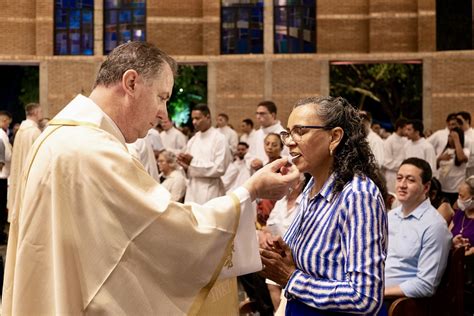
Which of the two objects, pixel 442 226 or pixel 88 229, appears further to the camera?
pixel 442 226

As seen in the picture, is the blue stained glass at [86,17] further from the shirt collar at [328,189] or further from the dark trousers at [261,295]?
the shirt collar at [328,189]

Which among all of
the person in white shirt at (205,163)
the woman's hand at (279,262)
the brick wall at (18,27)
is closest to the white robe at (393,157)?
the person in white shirt at (205,163)

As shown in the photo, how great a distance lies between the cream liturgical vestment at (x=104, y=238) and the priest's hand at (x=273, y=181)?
0.55 feet

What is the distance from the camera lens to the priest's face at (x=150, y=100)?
9.86ft

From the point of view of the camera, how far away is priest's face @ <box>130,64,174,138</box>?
9.86 feet

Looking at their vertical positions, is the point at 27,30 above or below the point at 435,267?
above

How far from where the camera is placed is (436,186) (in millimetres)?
7117

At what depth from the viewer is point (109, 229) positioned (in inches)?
109

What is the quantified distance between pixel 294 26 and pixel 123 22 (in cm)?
440

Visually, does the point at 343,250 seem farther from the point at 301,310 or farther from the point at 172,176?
the point at 172,176

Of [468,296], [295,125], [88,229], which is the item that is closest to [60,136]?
[88,229]

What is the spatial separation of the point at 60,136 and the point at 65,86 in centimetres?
1842

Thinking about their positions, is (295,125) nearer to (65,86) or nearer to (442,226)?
(442,226)

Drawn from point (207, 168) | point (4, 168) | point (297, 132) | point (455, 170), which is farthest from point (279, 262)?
point (4, 168)
